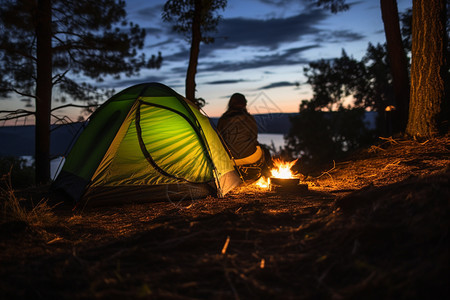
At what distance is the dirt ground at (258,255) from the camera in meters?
1.88

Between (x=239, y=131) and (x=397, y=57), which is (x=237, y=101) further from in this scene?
(x=397, y=57)

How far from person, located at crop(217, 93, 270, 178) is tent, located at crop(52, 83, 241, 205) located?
533 mm

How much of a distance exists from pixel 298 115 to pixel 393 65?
2001 centimetres

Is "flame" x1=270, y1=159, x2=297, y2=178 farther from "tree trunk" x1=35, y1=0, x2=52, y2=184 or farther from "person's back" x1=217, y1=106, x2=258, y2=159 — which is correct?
"tree trunk" x1=35, y1=0, x2=52, y2=184

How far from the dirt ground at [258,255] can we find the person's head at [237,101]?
3.30 meters

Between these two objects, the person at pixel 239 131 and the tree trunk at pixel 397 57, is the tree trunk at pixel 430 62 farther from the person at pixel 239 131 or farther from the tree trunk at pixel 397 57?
the person at pixel 239 131

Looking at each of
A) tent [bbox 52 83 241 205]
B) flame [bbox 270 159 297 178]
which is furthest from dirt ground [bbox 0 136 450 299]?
flame [bbox 270 159 297 178]

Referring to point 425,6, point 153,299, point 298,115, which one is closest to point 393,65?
point 425,6

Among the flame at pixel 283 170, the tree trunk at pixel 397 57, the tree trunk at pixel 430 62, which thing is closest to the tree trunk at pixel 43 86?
the flame at pixel 283 170

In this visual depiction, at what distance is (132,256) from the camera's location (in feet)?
8.08

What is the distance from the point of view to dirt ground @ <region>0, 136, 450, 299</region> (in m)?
1.88

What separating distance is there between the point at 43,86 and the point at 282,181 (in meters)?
8.14

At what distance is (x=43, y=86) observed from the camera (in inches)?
384

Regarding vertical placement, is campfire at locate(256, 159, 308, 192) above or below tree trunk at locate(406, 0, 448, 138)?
below
